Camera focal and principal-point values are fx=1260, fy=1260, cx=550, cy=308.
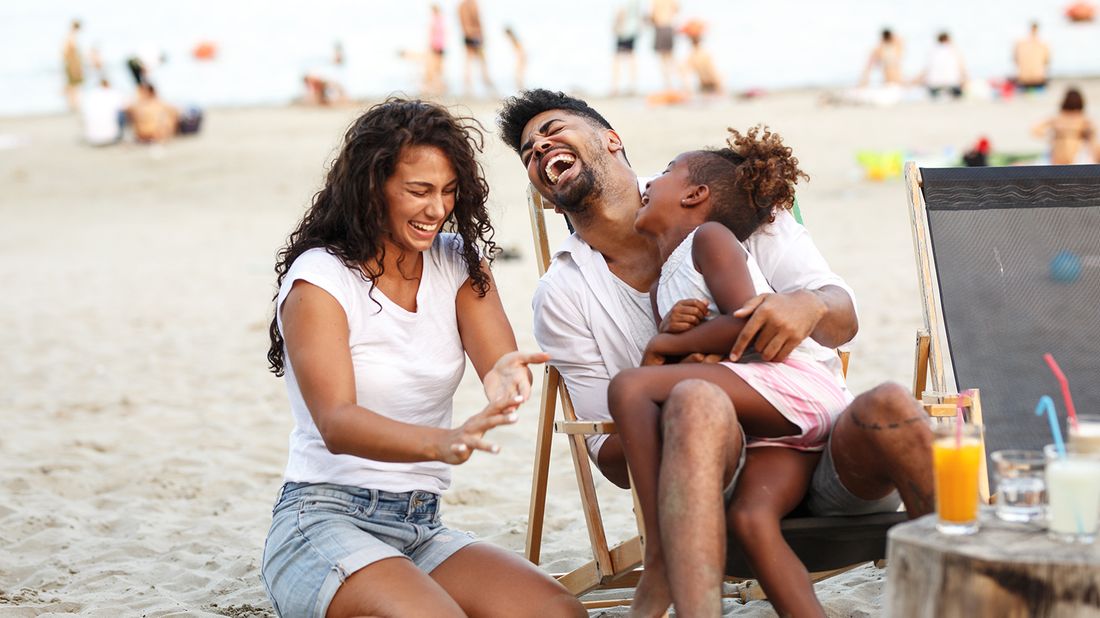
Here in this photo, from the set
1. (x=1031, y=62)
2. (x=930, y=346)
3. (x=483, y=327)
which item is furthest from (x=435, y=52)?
(x=483, y=327)

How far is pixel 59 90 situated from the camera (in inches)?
1128

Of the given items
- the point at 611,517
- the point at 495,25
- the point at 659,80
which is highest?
the point at 495,25

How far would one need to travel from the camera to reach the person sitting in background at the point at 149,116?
16.9 meters

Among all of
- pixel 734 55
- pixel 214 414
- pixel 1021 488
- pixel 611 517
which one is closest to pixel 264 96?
pixel 734 55

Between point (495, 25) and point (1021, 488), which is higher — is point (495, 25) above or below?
above

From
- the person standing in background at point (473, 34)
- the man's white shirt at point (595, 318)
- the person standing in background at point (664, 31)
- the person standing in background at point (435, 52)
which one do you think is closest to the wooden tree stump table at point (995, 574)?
the man's white shirt at point (595, 318)

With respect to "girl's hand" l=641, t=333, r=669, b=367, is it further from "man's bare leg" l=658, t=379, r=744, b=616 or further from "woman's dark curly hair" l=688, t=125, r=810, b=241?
"woman's dark curly hair" l=688, t=125, r=810, b=241

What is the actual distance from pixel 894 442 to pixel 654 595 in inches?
23.4

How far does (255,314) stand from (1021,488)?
6.93 m

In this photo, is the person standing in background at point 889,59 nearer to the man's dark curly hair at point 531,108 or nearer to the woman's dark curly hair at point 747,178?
the man's dark curly hair at point 531,108

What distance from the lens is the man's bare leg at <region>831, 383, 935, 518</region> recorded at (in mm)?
2588

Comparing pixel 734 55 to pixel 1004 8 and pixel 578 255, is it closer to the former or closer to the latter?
pixel 1004 8

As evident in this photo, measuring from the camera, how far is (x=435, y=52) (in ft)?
72.2

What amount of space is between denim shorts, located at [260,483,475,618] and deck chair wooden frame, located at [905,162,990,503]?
1.26 m
